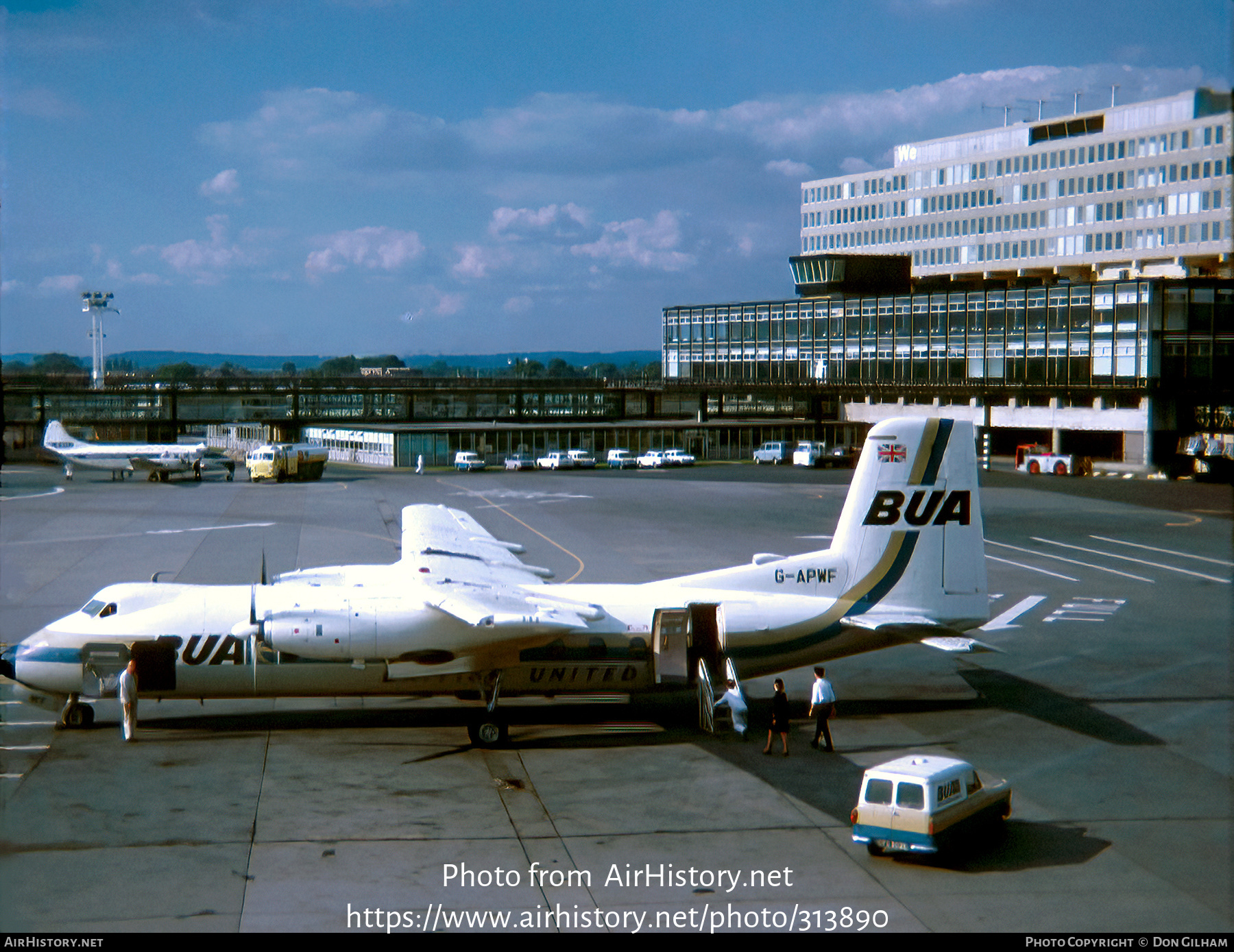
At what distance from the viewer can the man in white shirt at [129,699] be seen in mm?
24344

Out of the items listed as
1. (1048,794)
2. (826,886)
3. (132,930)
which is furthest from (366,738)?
(1048,794)

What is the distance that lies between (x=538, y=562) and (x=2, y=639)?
22.6 m

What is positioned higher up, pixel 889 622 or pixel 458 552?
pixel 458 552

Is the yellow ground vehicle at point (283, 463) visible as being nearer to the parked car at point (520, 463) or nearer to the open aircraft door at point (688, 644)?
the parked car at point (520, 463)

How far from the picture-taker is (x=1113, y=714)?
88.5 ft

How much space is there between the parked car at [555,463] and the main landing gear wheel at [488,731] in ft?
257

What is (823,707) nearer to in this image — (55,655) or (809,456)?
(55,655)

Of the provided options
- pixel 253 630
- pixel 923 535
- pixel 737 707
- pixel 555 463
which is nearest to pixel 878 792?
pixel 737 707

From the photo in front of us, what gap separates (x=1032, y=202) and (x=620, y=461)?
207 feet

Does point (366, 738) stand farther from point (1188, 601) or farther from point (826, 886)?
point (1188, 601)

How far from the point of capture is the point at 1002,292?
107312 mm

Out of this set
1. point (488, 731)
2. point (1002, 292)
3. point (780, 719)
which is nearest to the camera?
point (780, 719)

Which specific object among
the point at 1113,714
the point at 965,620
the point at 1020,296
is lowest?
the point at 1113,714

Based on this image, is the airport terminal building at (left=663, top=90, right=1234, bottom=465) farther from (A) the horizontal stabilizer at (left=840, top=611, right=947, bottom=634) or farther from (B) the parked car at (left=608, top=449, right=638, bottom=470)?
(A) the horizontal stabilizer at (left=840, top=611, right=947, bottom=634)
